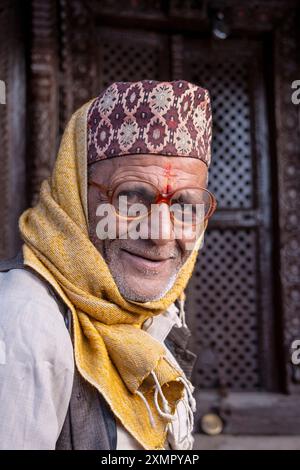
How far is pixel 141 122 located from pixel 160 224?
277 mm

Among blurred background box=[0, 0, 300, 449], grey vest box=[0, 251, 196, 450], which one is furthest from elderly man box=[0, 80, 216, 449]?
blurred background box=[0, 0, 300, 449]

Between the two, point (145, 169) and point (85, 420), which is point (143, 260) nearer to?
point (145, 169)

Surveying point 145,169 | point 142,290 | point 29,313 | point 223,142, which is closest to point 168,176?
point 145,169

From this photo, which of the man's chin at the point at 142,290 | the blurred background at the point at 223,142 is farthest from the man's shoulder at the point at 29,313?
the blurred background at the point at 223,142

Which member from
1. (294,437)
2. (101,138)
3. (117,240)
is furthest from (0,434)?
(294,437)

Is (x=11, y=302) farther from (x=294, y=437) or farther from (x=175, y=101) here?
(x=294, y=437)

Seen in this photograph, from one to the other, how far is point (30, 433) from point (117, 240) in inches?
20.4

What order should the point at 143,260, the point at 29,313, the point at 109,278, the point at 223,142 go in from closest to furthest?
the point at 29,313 < the point at 109,278 < the point at 143,260 < the point at 223,142

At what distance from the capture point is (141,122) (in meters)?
1.34

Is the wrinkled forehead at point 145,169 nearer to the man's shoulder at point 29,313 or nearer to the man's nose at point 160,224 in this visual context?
the man's nose at point 160,224

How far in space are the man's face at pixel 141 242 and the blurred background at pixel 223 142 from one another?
5.07 ft

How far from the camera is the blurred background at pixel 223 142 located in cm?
286

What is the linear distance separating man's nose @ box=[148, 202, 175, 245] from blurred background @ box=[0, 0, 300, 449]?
1.64m

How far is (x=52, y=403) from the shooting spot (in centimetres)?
98
